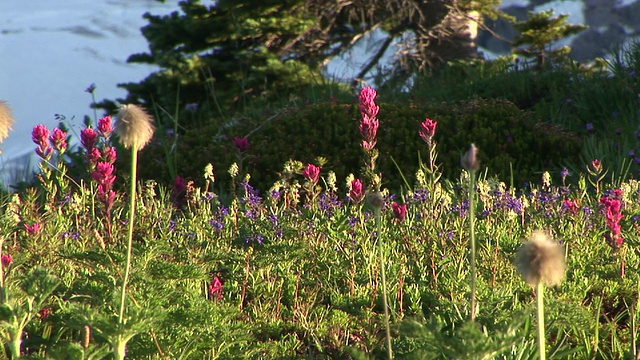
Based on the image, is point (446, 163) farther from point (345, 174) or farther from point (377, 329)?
point (377, 329)

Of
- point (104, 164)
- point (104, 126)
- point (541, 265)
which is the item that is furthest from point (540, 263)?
point (104, 126)

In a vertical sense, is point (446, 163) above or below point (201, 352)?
below

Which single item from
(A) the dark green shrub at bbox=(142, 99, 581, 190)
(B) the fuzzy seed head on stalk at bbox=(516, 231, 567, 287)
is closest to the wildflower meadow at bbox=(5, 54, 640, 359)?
(B) the fuzzy seed head on stalk at bbox=(516, 231, 567, 287)

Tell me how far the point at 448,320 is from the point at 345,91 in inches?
321

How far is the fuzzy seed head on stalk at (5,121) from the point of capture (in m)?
2.48

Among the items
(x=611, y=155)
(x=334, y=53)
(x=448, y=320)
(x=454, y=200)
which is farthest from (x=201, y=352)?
(x=334, y=53)

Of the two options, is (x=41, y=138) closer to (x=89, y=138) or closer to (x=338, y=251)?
(x=89, y=138)

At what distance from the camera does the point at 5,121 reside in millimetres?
2494

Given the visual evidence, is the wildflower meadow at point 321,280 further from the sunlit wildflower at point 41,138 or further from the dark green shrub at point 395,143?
the dark green shrub at point 395,143

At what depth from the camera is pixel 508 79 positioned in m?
10.2

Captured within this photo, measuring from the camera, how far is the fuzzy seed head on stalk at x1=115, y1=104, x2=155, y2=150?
219cm

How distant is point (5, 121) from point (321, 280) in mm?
1925

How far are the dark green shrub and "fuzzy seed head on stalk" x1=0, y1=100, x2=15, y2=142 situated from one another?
14.8ft

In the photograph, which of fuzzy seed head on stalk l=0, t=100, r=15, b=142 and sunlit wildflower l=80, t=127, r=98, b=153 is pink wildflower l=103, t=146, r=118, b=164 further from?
fuzzy seed head on stalk l=0, t=100, r=15, b=142
